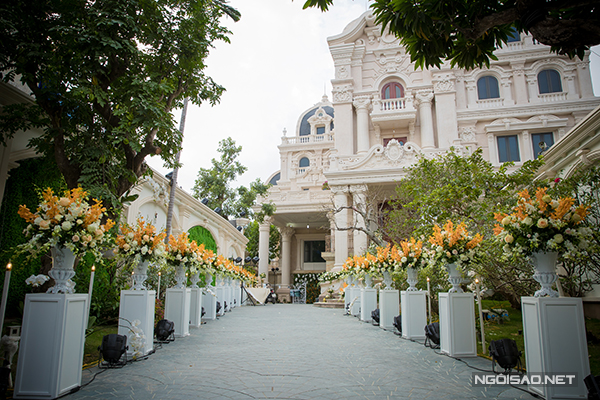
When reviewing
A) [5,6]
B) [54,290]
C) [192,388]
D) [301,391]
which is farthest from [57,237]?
[5,6]

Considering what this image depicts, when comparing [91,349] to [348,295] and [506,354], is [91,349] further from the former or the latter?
[348,295]

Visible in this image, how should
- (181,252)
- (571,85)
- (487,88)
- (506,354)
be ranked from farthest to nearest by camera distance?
(487,88) < (571,85) < (181,252) < (506,354)

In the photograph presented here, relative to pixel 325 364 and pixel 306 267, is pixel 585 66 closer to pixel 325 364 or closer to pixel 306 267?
pixel 306 267

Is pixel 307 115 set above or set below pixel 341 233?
above

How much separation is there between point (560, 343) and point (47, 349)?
6.31 meters

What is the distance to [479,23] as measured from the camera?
4789 mm

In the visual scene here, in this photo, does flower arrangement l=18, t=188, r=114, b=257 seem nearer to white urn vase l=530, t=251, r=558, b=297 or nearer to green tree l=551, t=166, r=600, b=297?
white urn vase l=530, t=251, r=558, b=297

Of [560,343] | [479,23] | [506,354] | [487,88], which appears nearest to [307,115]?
[487,88]

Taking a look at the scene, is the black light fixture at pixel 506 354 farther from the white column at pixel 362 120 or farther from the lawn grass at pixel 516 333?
the white column at pixel 362 120

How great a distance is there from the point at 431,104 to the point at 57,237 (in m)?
27.0

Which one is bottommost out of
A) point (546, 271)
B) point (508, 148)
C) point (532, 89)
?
point (546, 271)

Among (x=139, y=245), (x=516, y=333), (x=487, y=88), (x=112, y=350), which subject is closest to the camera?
(x=112, y=350)

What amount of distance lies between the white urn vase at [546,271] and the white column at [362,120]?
75.2ft

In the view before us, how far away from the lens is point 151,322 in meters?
7.45
